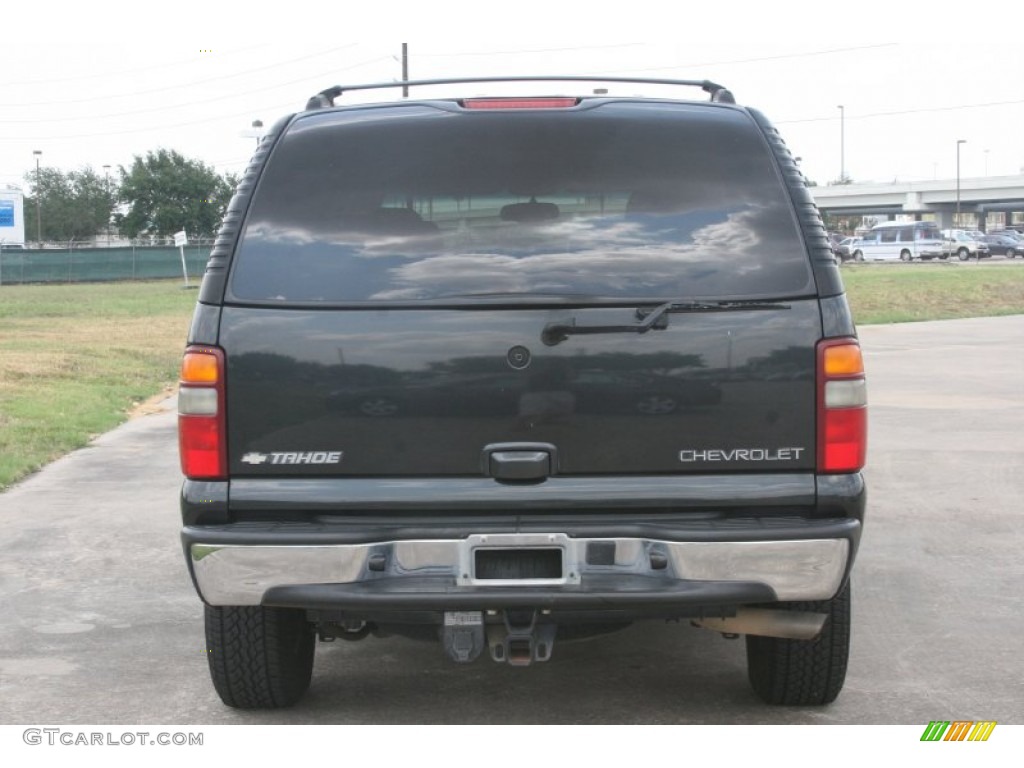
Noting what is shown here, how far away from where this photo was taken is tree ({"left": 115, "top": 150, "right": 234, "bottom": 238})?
8419 cm

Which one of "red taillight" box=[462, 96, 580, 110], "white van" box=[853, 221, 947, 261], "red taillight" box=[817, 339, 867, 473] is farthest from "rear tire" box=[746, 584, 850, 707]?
"white van" box=[853, 221, 947, 261]

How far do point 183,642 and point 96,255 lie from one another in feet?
182

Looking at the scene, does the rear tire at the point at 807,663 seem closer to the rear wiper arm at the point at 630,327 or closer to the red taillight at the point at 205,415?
the rear wiper arm at the point at 630,327

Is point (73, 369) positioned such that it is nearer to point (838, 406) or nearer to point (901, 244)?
point (838, 406)

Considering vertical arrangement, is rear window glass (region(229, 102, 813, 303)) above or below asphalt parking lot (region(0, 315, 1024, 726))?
above

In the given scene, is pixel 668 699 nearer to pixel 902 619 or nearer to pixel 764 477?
pixel 764 477

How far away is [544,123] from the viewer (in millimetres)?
4484

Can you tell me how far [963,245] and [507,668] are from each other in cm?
7190

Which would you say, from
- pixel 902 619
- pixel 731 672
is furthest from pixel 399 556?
pixel 902 619

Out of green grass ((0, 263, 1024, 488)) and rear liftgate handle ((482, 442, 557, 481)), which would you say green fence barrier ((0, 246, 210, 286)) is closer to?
green grass ((0, 263, 1024, 488))

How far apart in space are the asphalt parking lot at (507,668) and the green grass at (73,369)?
205 centimetres

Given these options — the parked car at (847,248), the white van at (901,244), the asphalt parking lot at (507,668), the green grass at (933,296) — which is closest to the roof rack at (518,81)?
the asphalt parking lot at (507,668)

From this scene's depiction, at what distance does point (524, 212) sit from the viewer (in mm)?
4305

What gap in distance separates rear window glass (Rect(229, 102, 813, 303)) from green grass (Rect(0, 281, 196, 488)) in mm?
6427
